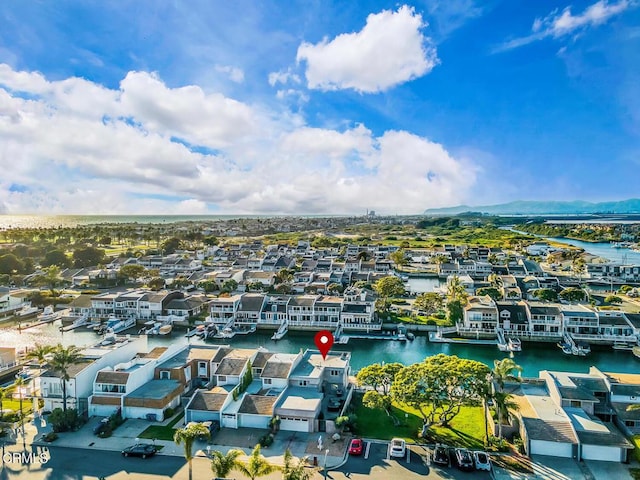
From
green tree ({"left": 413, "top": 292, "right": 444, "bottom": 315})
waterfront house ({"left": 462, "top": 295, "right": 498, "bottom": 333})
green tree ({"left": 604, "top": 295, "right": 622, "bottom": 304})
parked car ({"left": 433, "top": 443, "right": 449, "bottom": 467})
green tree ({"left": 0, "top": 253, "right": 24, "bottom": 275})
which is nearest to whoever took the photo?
parked car ({"left": 433, "top": 443, "right": 449, "bottom": 467})

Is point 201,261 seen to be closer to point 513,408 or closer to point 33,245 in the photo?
point 33,245

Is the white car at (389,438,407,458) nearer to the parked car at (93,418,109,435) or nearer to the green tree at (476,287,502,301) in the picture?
the parked car at (93,418,109,435)

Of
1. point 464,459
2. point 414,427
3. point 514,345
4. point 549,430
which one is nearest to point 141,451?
point 414,427

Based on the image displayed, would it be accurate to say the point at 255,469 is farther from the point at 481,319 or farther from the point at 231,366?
the point at 481,319

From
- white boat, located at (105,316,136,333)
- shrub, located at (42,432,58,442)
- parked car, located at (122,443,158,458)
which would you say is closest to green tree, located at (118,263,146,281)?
white boat, located at (105,316,136,333)

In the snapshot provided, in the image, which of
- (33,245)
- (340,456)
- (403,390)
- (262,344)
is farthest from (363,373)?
(33,245)

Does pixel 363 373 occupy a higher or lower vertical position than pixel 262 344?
higher
